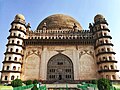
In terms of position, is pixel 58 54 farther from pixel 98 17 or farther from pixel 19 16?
pixel 98 17

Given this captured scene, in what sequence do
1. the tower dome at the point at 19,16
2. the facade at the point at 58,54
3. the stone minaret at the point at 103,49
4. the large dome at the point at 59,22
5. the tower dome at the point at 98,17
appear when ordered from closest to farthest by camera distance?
1. the stone minaret at the point at 103,49
2. the facade at the point at 58,54
3. the tower dome at the point at 19,16
4. the tower dome at the point at 98,17
5. the large dome at the point at 59,22

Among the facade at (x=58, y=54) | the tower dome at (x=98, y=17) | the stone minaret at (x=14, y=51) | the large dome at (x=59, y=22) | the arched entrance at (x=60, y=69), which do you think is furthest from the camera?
the large dome at (x=59, y=22)

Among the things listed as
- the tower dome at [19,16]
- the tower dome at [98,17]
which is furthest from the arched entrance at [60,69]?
the tower dome at [19,16]

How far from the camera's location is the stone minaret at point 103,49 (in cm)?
2420

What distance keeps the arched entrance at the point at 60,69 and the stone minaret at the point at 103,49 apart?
5002 millimetres

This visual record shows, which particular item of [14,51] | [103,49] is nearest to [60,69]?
[103,49]

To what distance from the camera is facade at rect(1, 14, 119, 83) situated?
24820 millimetres

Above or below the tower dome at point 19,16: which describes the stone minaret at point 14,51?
below

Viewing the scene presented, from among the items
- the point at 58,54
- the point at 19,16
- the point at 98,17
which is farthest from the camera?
the point at 98,17

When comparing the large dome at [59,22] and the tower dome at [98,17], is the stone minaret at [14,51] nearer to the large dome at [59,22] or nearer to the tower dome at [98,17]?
the large dome at [59,22]

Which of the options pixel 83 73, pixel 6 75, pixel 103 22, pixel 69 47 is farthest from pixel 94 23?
pixel 6 75

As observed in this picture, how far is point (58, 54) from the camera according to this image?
26.9m

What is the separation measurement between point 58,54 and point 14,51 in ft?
24.9

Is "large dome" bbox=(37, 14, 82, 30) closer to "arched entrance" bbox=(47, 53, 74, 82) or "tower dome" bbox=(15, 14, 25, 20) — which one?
"tower dome" bbox=(15, 14, 25, 20)
